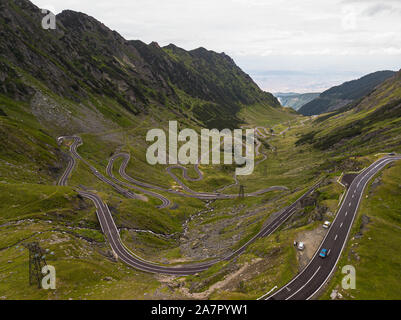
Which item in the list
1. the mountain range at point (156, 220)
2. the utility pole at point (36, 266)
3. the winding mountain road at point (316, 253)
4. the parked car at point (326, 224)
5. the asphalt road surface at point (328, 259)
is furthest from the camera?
the parked car at point (326, 224)

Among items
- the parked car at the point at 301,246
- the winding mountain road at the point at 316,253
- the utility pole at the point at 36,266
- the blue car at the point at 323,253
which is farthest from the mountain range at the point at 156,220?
the blue car at the point at 323,253

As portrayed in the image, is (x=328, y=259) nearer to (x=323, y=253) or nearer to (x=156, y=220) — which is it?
(x=323, y=253)

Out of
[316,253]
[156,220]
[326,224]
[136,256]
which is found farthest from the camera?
[156,220]

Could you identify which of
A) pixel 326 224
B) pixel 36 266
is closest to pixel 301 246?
pixel 326 224

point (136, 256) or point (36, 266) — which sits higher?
point (36, 266)

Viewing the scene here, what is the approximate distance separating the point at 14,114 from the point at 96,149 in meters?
53.5

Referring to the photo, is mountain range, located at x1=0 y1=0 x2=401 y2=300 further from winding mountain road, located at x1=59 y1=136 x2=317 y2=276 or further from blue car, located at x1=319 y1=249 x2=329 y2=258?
blue car, located at x1=319 y1=249 x2=329 y2=258

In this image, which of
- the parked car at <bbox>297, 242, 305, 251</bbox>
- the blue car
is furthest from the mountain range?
the blue car

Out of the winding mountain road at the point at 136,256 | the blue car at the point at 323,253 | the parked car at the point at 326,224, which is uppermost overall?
the parked car at the point at 326,224

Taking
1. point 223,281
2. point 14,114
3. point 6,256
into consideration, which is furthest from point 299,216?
point 14,114

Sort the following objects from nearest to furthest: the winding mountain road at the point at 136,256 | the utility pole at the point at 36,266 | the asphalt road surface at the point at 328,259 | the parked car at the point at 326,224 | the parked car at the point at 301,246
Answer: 1. the asphalt road surface at the point at 328,259
2. the utility pole at the point at 36,266
3. the parked car at the point at 301,246
4. the parked car at the point at 326,224
5. the winding mountain road at the point at 136,256

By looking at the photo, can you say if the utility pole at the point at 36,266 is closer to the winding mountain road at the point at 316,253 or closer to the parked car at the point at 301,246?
the winding mountain road at the point at 316,253

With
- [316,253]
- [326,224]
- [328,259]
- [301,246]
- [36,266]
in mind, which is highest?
[326,224]
